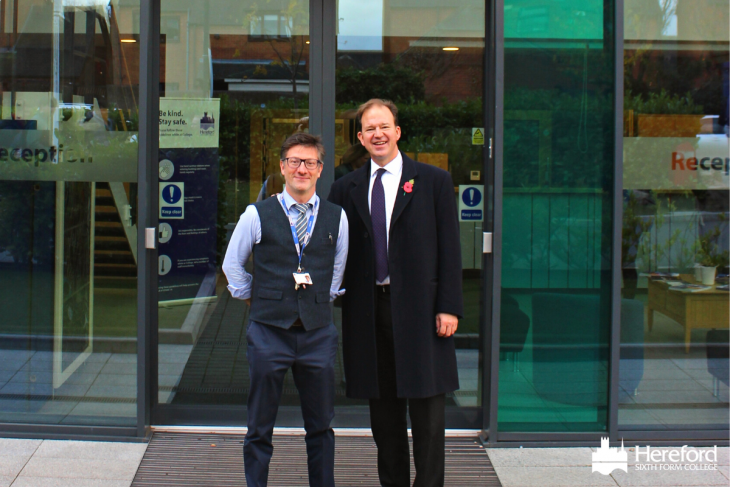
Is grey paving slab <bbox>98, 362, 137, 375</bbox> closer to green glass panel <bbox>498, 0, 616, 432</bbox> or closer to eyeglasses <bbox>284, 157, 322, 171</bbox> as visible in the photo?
eyeglasses <bbox>284, 157, 322, 171</bbox>

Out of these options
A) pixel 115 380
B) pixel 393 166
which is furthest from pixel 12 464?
pixel 393 166

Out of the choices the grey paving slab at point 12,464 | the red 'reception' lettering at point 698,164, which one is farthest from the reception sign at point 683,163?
the grey paving slab at point 12,464

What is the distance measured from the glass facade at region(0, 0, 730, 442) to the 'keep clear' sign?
0.01 meters

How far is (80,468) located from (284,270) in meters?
1.83

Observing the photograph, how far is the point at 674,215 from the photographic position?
15.5 feet

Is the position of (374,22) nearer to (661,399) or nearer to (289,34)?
(289,34)

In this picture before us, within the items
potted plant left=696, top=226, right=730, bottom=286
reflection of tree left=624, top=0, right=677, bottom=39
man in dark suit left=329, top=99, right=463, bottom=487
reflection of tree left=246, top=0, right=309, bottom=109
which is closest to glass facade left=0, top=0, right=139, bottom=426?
reflection of tree left=246, top=0, right=309, bottom=109

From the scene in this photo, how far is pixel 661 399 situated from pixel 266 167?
293 centimetres

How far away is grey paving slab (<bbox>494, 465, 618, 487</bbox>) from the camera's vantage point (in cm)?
405

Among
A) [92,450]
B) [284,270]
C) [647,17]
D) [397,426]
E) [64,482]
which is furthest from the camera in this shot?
[647,17]

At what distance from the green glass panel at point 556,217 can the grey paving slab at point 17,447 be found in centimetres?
282

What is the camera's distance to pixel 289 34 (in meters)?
4.71

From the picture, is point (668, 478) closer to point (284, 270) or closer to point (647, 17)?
point (284, 270)

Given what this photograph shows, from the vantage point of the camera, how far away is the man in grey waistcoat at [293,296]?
3342mm
